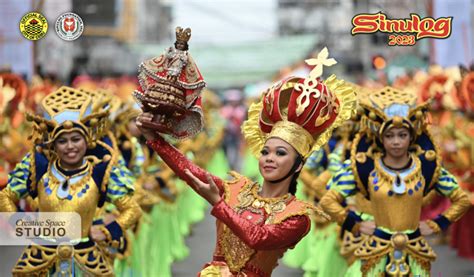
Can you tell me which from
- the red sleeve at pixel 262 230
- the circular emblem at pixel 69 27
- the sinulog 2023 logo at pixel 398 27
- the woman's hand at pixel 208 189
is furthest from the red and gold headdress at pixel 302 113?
the circular emblem at pixel 69 27

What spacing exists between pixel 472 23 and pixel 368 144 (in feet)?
19.4

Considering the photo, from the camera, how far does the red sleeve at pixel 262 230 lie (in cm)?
498

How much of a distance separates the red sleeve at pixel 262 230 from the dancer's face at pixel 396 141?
235 cm

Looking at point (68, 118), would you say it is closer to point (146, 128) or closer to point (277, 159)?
point (146, 128)

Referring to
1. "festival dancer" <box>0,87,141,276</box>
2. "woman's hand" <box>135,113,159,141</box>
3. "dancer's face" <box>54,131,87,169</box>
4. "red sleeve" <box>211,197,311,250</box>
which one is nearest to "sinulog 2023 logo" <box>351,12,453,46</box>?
"festival dancer" <box>0,87,141,276</box>

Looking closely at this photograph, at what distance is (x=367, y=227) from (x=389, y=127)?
2.55ft

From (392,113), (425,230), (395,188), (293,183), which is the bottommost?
(425,230)

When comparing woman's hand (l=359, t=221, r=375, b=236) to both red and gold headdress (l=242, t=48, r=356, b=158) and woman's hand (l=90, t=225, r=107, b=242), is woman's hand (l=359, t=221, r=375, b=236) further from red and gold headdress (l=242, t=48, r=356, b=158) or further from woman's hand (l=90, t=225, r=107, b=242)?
red and gold headdress (l=242, t=48, r=356, b=158)

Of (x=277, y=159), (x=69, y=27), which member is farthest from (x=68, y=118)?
(x=277, y=159)

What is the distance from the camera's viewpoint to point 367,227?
7586mm

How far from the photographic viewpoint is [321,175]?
994cm

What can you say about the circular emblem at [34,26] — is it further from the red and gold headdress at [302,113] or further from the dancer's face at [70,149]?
the red and gold headdress at [302,113]

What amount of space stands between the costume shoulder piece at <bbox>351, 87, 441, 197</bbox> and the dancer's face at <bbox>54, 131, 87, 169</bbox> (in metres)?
2.07

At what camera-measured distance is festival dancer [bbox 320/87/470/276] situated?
7.41 meters
